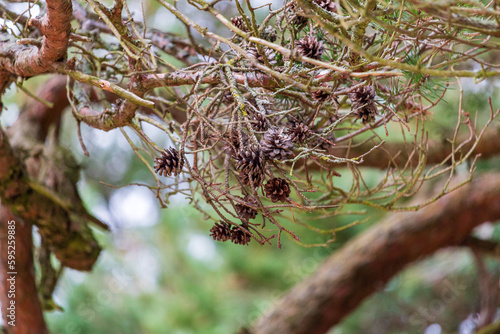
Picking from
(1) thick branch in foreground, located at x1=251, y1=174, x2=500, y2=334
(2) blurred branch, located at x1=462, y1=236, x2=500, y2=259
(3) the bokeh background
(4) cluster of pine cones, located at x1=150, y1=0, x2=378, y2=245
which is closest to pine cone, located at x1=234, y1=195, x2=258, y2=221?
(4) cluster of pine cones, located at x1=150, y1=0, x2=378, y2=245

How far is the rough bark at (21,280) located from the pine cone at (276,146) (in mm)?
777

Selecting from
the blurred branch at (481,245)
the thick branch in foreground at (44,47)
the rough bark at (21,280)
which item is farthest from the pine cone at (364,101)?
the blurred branch at (481,245)

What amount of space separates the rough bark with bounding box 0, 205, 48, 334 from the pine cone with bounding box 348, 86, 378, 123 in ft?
2.66

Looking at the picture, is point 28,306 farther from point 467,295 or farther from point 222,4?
point 467,295

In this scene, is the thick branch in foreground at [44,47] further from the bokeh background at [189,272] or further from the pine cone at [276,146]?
the bokeh background at [189,272]

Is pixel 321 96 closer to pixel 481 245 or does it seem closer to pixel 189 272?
pixel 481 245

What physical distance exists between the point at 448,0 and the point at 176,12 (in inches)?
11.0

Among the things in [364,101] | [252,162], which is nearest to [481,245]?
[364,101]

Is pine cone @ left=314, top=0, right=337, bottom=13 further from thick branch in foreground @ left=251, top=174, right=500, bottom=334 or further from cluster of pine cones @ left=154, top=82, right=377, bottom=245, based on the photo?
thick branch in foreground @ left=251, top=174, right=500, bottom=334

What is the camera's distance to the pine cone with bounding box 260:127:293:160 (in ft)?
1.51

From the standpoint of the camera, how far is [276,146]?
1.52ft

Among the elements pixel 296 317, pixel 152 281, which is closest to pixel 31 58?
pixel 296 317

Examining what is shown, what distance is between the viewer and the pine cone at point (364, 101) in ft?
1.71

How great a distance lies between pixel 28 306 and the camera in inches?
42.8
